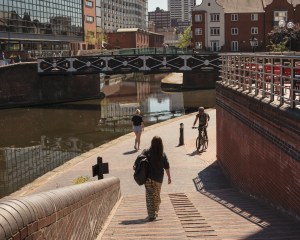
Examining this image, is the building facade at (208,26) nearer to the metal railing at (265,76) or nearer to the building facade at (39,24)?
the building facade at (39,24)

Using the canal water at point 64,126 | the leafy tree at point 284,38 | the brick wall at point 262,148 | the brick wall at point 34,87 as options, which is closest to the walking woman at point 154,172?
the brick wall at point 262,148

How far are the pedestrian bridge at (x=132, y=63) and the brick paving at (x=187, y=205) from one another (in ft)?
90.1

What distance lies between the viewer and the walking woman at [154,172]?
8320 millimetres

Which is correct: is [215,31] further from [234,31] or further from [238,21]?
[238,21]

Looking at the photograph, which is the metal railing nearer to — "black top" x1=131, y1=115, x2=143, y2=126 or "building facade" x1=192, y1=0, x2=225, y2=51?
"black top" x1=131, y1=115, x2=143, y2=126

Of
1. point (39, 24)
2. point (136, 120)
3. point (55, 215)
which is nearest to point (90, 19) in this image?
point (39, 24)

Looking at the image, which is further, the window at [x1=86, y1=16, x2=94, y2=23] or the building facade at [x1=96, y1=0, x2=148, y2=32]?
the building facade at [x1=96, y1=0, x2=148, y2=32]

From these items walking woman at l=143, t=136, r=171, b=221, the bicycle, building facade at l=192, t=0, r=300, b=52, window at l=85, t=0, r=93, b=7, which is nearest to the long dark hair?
walking woman at l=143, t=136, r=171, b=221

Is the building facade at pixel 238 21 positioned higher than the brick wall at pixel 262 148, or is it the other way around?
the building facade at pixel 238 21

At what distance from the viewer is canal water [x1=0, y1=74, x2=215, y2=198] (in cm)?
2308

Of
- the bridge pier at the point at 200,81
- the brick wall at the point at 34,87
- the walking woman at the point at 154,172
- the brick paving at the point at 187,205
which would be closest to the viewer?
the brick paving at the point at 187,205

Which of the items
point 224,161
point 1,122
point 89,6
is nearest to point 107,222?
point 224,161

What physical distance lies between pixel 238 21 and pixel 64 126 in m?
53.9

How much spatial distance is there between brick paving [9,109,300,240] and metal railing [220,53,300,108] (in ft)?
7.14
